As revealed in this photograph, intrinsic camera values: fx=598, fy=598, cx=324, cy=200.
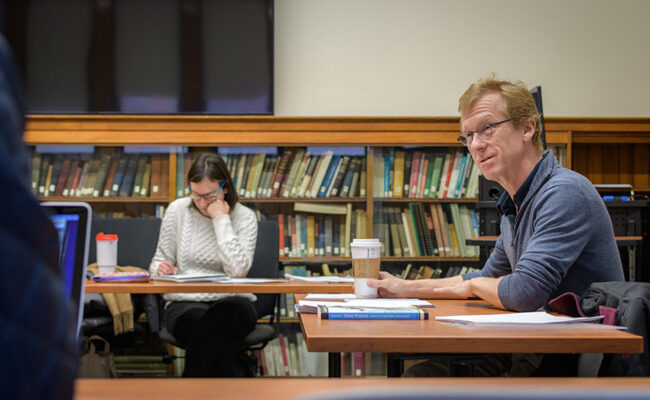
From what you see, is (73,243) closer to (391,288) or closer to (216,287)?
(391,288)

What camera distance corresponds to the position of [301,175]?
4.00 metres

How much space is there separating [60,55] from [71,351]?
458 cm

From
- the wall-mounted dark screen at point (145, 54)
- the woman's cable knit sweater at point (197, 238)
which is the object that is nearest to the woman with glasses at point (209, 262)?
the woman's cable knit sweater at point (197, 238)

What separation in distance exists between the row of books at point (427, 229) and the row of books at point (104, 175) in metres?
1.48

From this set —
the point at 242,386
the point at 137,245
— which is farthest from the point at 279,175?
the point at 242,386

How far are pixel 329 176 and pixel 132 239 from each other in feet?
4.50

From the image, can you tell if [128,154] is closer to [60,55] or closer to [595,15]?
[60,55]

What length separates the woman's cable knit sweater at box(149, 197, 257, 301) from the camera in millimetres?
2893

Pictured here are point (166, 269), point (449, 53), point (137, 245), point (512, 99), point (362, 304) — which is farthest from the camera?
point (449, 53)

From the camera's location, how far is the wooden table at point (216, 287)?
219 cm

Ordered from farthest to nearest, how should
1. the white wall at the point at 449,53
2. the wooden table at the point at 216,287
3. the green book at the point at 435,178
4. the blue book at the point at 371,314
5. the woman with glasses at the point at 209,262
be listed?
the white wall at the point at 449,53
the green book at the point at 435,178
the woman with glasses at the point at 209,262
the wooden table at the point at 216,287
the blue book at the point at 371,314

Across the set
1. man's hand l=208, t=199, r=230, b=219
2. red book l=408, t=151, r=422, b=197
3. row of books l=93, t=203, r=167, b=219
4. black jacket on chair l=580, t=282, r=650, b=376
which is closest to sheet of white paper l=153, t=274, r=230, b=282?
man's hand l=208, t=199, r=230, b=219

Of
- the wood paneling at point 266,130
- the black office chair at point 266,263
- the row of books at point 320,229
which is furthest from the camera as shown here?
the row of books at point 320,229

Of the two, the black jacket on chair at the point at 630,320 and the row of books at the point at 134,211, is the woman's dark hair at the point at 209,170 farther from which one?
the black jacket on chair at the point at 630,320
